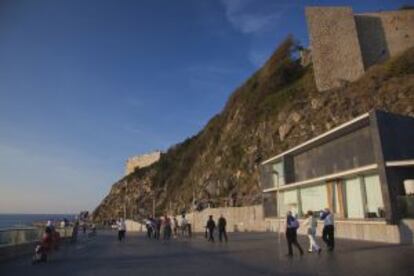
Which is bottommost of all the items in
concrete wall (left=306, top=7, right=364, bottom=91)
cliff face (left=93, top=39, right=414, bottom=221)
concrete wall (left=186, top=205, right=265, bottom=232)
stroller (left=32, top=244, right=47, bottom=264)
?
stroller (left=32, top=244, right=47, bottom=264)

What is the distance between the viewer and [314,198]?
31.0 metres

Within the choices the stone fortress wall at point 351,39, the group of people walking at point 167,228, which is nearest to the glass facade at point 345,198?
the group of people walking at point 167,228

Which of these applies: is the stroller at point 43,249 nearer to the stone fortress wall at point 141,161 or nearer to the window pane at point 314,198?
the window pane at point 314,198

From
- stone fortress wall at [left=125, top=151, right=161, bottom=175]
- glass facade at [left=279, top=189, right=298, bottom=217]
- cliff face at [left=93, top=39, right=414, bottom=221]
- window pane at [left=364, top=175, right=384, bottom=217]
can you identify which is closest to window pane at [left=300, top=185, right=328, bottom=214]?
glass facade at [left=279, top=189, right=298, bottom=217]

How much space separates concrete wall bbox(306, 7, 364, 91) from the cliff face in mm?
2082

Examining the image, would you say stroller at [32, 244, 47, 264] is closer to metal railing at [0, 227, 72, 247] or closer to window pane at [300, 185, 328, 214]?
metal railing at [0, 227, 72, 247]

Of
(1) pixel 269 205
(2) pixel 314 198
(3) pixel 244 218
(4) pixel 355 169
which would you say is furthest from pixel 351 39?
(4) pixel 355 169

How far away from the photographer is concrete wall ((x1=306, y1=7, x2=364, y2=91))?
51.2 m

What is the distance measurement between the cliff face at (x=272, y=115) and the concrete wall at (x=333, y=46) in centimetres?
208

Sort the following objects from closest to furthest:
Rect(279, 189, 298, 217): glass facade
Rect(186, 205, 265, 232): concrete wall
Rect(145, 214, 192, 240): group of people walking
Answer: Rect(279, 189, 298, 217): glass facade < Rect(145, 214, 192, 240): group of people walking < Rect(186, 205, 265, 232): concrete wall

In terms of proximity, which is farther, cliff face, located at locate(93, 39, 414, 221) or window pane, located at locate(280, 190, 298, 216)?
cliff face, located at locate(93, 39, 414, 221)

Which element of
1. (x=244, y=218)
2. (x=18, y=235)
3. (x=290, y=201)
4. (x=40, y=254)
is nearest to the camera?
(x=40, y=254)

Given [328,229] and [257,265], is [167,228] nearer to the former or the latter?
[328,229]

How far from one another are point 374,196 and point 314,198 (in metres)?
7.34
